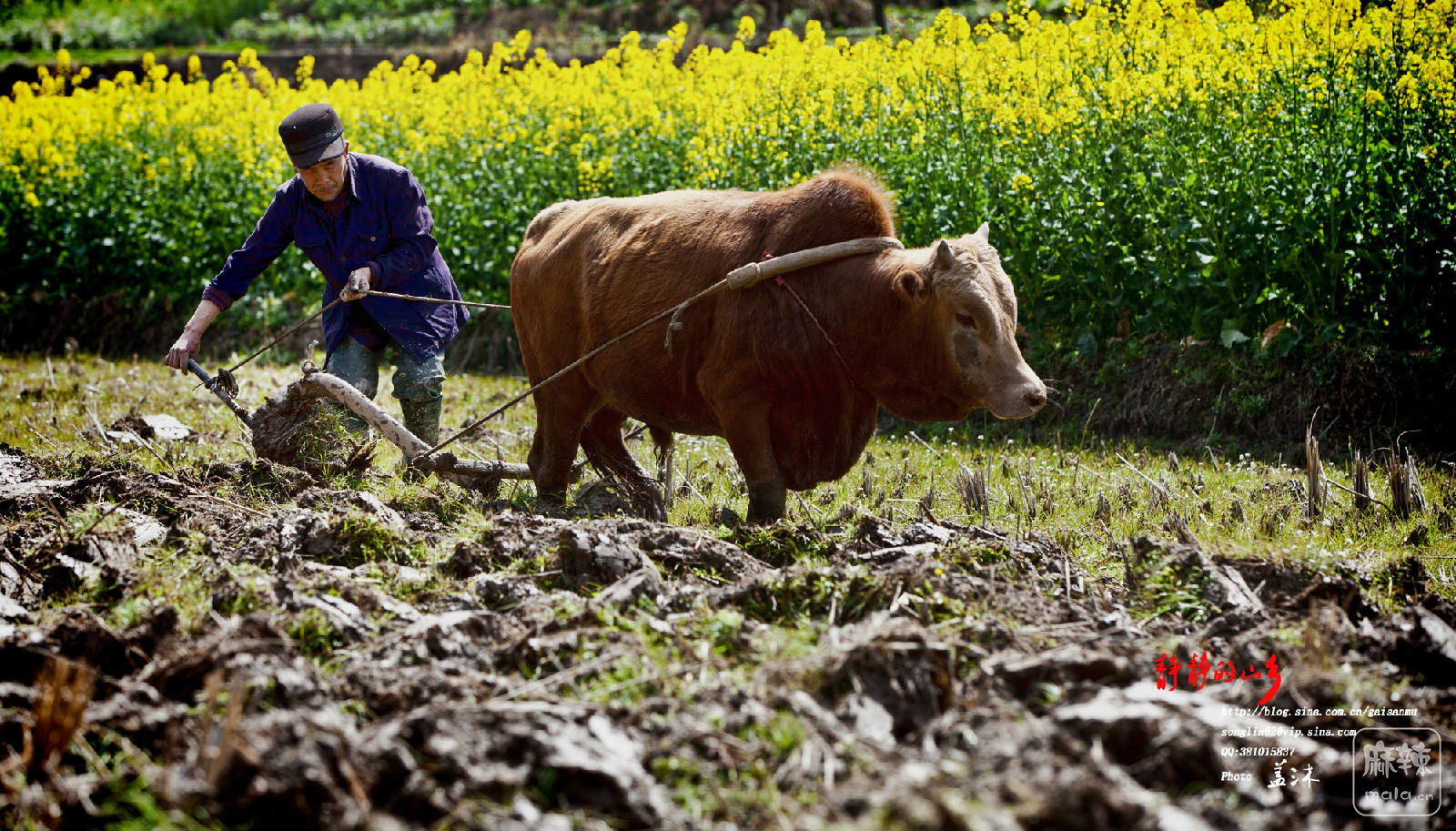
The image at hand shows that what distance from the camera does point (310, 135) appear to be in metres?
6.32

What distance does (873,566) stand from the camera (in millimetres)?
4562

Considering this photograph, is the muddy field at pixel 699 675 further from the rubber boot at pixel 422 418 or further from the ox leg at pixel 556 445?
the rubber boot at pixel 422 418

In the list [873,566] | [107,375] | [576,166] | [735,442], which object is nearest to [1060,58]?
[576,166]

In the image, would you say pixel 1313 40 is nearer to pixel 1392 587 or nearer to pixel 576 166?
pixel 1392 587

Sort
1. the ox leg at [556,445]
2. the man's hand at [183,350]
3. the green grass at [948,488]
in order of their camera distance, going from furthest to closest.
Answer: the ox leg at [556,445]
the man's hand at [183,350]
the green grass at [948,488]

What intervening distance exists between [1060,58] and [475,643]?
757 centimetres

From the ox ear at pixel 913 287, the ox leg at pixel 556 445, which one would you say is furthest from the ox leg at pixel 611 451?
the ox ear at pixel 913 287

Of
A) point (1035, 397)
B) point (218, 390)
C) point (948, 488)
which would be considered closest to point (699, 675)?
point (1035, 397)

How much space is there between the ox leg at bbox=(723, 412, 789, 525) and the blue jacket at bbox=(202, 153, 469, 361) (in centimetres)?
218

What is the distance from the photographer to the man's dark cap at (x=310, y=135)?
6.29m

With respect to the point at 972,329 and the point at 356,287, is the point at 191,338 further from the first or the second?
the point at 972,329

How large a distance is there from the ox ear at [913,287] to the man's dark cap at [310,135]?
3.03 meters

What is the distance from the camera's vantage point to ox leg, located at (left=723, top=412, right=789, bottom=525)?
551 cm

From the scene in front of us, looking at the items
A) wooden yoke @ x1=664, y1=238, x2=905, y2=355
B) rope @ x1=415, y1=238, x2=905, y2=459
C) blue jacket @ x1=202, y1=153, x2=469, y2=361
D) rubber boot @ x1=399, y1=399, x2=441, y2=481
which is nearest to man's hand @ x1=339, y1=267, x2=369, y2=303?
blue jacket @ x1=202, y1=153, x2=469, y2=361
